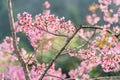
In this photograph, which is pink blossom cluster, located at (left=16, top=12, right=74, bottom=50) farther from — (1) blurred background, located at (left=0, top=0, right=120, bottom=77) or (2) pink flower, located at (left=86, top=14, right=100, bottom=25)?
(1) blurred background, located at (left=0, top=0, right=120, bottom=77)

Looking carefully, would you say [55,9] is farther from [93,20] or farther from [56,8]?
[93,20]

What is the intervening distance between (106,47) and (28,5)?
1942cm

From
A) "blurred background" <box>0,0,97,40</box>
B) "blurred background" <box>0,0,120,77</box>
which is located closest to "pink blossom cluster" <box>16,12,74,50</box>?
"blurred background" <box>0,0,120,77</box>

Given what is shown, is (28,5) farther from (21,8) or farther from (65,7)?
(65,7)

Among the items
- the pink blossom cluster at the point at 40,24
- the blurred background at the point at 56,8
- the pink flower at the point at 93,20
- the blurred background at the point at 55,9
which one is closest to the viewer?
the pink blossom cluster at the point at 40,24

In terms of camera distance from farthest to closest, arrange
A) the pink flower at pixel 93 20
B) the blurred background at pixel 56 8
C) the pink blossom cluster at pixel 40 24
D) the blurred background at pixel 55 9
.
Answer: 1. the blurred background at pixel 56 8
2. the blurred background at pixel 55 9
3. the pink flower at pixel 93 20
4. the pink blossom cluster at pixel 40 24

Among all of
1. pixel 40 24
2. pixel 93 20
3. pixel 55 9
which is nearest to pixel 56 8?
pixel 55 9

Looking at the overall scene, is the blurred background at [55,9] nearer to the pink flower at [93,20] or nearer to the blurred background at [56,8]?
the blurred background at [56,8]

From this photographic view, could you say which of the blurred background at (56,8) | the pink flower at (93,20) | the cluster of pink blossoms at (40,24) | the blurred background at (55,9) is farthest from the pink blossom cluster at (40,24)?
the blurred background at (56,8)

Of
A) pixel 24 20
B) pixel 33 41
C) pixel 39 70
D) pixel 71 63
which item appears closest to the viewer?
pixel 24 20

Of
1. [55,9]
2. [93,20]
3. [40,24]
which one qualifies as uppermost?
[55,9]

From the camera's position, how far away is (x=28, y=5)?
26.4 meters

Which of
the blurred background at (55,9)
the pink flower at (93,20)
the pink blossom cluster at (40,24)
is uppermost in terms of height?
the blurred background at (55,9)

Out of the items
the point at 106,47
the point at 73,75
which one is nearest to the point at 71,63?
the point at 73,75
